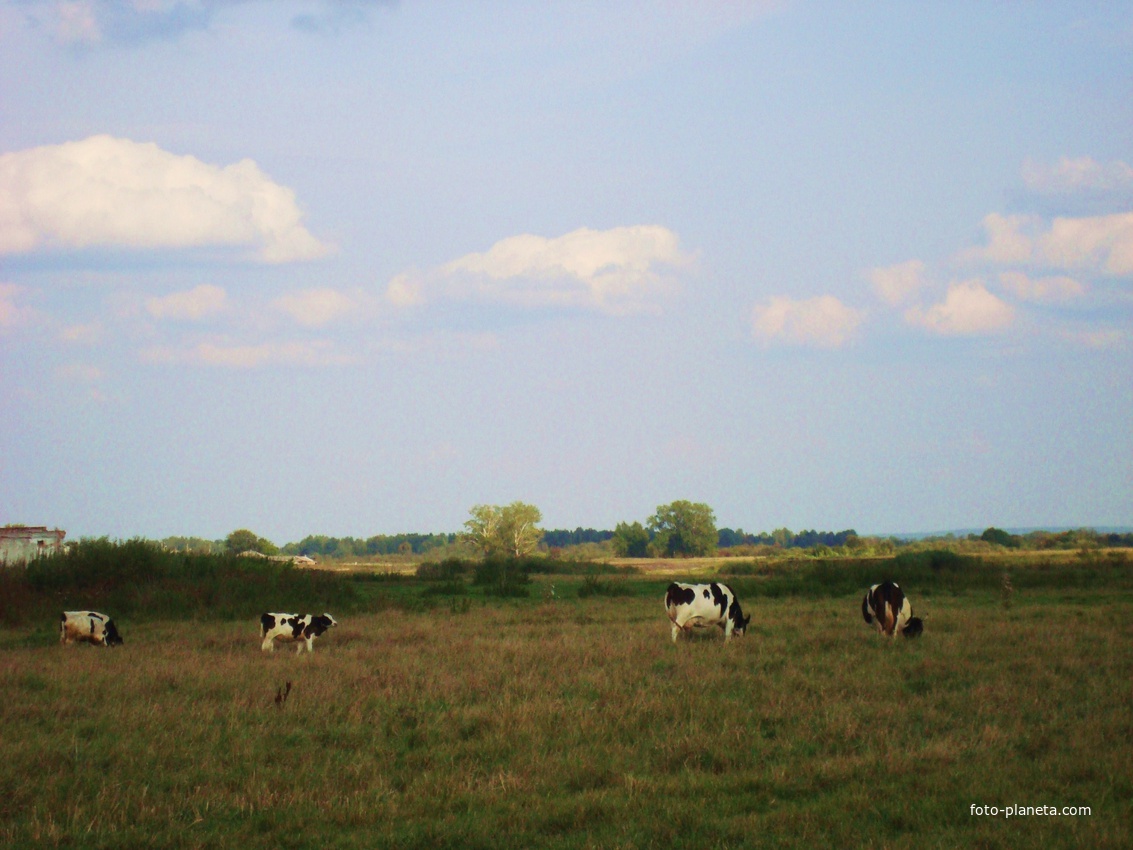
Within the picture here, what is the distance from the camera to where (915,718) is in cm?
1155

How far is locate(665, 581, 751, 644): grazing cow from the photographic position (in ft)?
62.5

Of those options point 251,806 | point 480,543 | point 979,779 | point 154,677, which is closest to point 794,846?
point 979,779

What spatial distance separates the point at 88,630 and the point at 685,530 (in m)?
109

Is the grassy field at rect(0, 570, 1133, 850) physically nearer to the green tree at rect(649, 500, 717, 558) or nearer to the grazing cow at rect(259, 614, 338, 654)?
the grazing cow at rect(259, 614, 338, 654)

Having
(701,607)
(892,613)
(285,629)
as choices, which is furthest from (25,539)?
(892,613)

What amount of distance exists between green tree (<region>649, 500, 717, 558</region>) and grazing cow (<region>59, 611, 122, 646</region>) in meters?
106

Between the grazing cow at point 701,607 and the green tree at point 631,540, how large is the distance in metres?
112

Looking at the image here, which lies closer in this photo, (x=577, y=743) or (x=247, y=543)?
(x=577, y=743)

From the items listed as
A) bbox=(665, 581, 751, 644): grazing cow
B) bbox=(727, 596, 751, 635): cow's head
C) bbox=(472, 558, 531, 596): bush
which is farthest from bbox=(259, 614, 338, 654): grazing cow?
bbox=(472, 558, 531, 596): bush

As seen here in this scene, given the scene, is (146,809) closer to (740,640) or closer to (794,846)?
(794,846)

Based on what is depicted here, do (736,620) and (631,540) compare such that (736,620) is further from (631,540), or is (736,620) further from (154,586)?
(631,540)

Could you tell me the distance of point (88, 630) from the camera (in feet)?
65.4

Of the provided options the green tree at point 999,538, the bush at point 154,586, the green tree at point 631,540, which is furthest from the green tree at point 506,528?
the bush at point 154,586

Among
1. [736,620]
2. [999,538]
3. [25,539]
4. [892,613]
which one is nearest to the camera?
[892,613]
